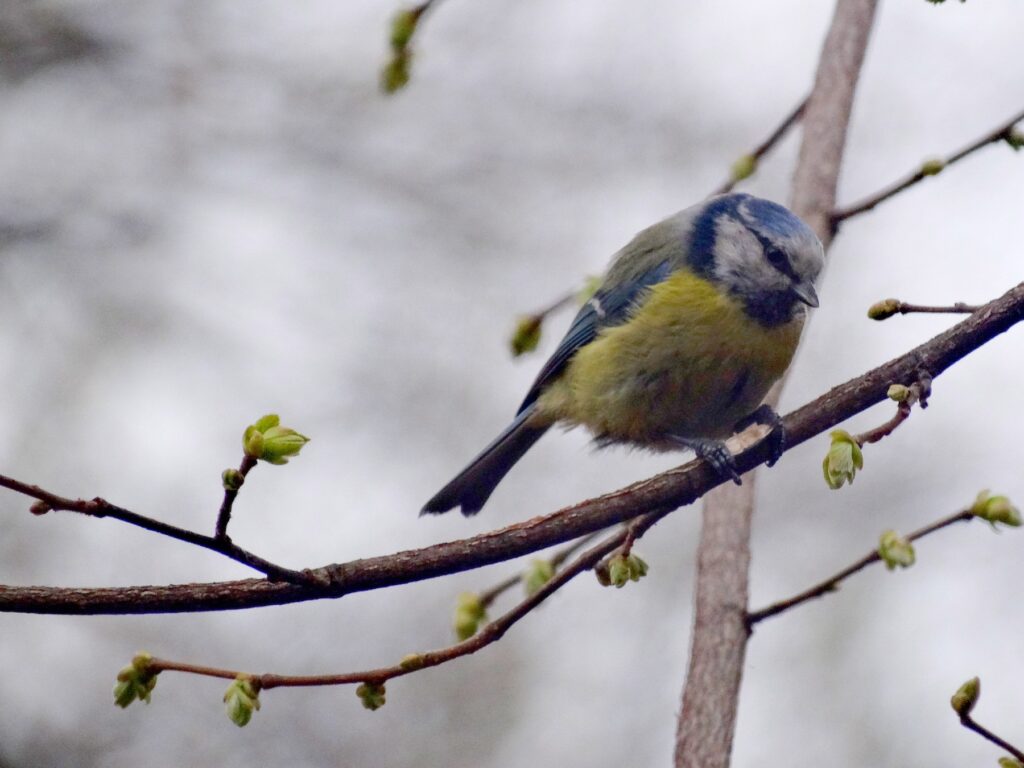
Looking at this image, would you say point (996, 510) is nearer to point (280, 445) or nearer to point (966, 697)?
point (966, 697)

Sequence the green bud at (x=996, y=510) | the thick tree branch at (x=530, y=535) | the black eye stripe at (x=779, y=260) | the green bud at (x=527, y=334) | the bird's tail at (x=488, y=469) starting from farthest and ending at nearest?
1. the bird's tail at (x=488, y=469)
2. the black eye stripe at (x=779, y=260)
3. the green bud at (x=527, y=334)
4. the green bud at (x=996, y=510)
5. the thick tree branch at (x=530, y=535)

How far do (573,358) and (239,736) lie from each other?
3.15 meters

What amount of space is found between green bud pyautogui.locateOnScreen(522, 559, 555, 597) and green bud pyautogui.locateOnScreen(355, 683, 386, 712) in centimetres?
81

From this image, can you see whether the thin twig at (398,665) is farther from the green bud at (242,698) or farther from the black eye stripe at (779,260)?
the black eye stripe at (779,260)

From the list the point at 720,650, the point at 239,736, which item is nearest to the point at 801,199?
the point at 720,650

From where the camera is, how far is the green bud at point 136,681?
1.85 meters

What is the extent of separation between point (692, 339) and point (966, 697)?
1.55 meters

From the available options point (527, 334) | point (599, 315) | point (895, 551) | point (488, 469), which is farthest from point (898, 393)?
point (488, 469)

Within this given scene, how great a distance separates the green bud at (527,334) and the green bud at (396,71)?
692mm

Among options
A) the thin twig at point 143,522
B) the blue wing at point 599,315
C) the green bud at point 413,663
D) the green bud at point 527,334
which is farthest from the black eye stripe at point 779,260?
the thin twig at point 143,522

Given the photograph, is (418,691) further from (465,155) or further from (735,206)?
(735,206)

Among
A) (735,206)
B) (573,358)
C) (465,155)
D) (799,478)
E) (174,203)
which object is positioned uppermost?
(465,155)

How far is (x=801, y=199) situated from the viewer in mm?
3338

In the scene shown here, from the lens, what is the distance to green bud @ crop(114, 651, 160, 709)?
1.85 meters
